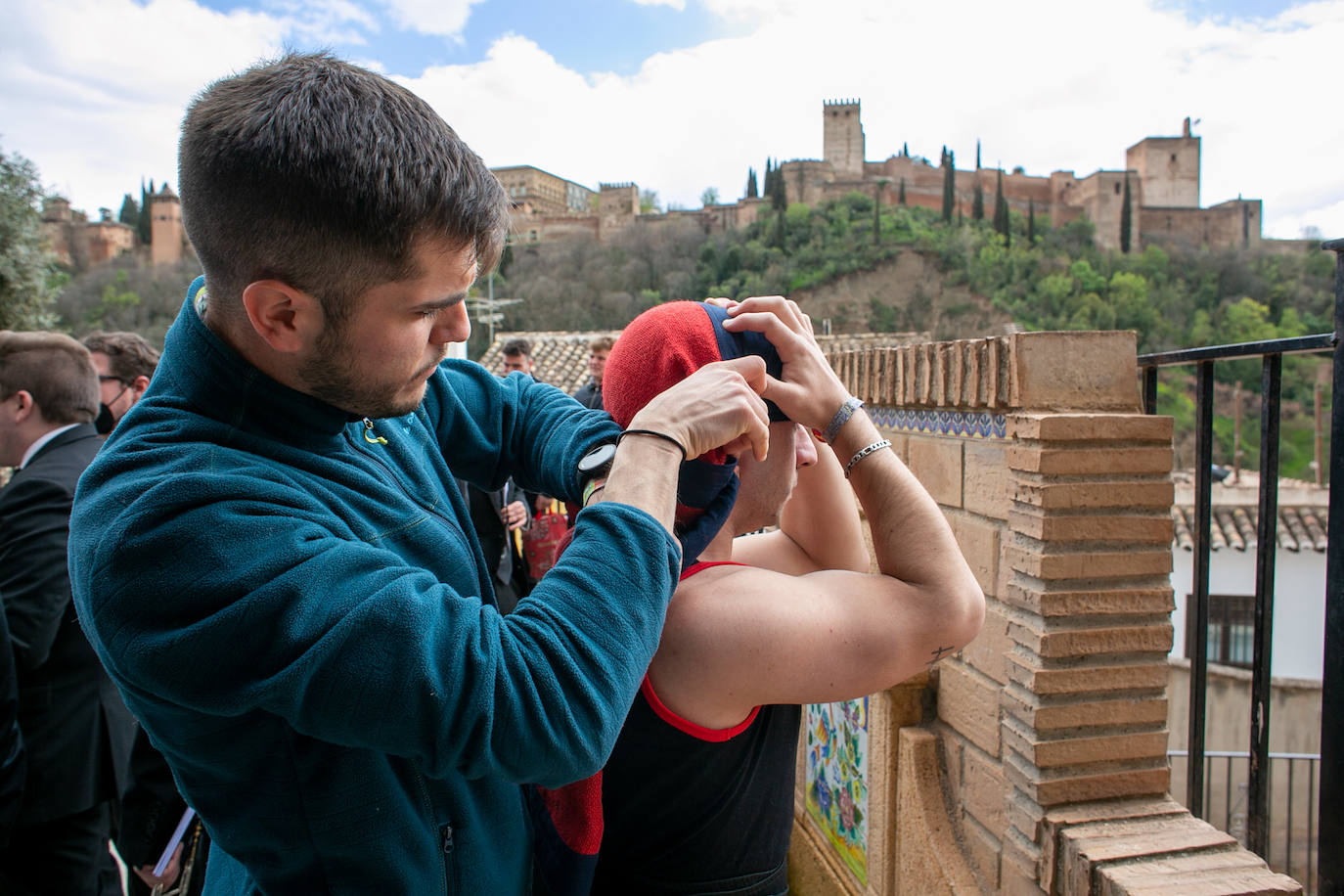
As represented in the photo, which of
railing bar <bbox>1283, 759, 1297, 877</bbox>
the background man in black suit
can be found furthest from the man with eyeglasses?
railing bar <bbox>1283, 759, 1297, 877</bbox>

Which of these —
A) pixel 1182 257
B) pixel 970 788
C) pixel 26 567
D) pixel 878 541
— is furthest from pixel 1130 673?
pixel 1182 257

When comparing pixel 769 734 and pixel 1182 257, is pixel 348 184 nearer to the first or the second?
pixel 769 734

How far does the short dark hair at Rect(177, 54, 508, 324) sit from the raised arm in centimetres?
61

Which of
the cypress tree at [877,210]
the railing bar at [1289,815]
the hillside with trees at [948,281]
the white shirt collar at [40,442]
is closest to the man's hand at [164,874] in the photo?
the white shirt collar at [40,442]

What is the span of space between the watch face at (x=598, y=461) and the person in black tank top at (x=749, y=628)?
0.42ft

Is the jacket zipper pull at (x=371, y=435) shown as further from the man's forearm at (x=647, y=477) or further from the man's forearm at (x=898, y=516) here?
the man's forearm at (x=898, y=516)

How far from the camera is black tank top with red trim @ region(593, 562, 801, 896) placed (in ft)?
4.50

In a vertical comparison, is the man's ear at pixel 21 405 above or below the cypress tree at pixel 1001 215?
below

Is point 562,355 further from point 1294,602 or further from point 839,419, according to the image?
point 839,419

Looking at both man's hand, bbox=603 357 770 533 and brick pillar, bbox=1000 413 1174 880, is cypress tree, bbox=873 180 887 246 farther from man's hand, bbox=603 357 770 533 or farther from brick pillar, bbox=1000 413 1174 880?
man's hand, bbox=603 357 770 533

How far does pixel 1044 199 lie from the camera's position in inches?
2457

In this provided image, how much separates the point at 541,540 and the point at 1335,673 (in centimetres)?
396

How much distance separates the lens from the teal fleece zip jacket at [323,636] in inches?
32.2


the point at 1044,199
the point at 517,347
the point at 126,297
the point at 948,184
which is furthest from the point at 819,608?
the point at 1044,199
